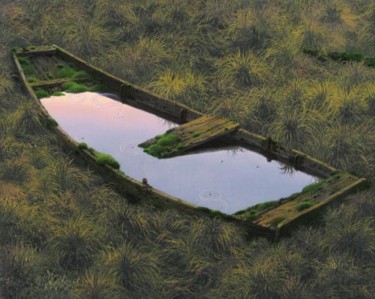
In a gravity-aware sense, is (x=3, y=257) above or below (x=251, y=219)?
below

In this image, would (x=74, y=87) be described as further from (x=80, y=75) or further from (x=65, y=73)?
(x=65, y=73)

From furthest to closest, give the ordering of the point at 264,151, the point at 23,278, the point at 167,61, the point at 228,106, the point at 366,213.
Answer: the point at 167,61 → the point at 228,106 → the point at 264,151 → the point at 366,213 → the point at 23,278

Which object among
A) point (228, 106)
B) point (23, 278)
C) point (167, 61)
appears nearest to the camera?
point (23, 278)

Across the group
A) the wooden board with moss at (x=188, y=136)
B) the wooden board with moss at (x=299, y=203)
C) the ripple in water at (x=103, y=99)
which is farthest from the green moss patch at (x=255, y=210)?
the ripple in water at (x=103, y=99)

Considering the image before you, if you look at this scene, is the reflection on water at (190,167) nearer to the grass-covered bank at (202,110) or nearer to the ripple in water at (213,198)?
the ripple in water at (213,198)

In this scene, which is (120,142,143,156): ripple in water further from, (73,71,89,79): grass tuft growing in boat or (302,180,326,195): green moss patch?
(302,180,326,195): green moss patch

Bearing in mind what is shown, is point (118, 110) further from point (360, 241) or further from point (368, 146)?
point (360, 241)

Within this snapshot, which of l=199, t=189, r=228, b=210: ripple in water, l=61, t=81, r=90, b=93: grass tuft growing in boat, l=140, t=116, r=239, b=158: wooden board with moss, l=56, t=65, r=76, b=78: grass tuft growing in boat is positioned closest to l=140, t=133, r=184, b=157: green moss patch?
l=140, t=116, r=239, b=158: wooden board with moss

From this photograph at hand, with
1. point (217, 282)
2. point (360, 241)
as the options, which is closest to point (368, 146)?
point (360, 241)
